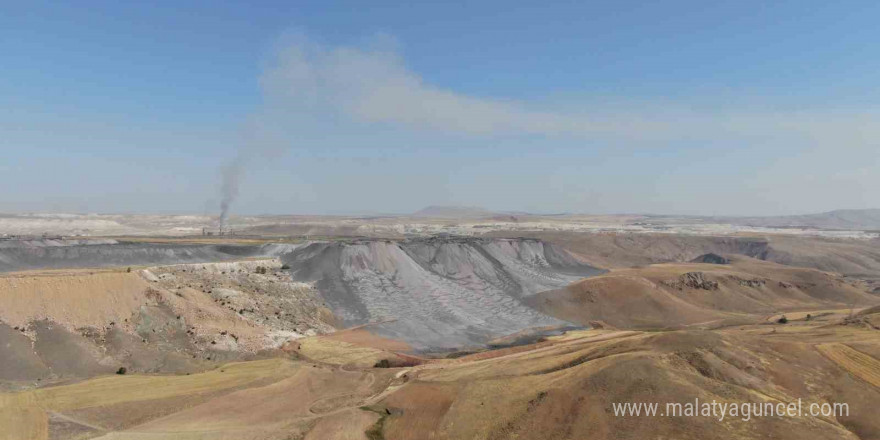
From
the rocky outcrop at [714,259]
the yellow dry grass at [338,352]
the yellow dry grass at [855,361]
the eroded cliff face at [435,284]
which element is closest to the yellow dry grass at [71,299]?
the yellow dry grass at [338,352]

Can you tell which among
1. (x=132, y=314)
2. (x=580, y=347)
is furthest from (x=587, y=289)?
(x=132, y=314)

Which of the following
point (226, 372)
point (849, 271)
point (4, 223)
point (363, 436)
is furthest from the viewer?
point (4, 223)

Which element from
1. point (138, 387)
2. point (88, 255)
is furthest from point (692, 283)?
point (88, 255)

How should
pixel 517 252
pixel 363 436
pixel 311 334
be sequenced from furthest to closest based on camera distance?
pixel 517 252 < pixel 311 334 < pixel 363 436

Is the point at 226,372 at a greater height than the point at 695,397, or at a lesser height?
lesser

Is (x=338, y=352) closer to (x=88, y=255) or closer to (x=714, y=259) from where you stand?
(x=88, y=255)

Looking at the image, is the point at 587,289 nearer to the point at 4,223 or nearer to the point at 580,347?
the point at 580,347
